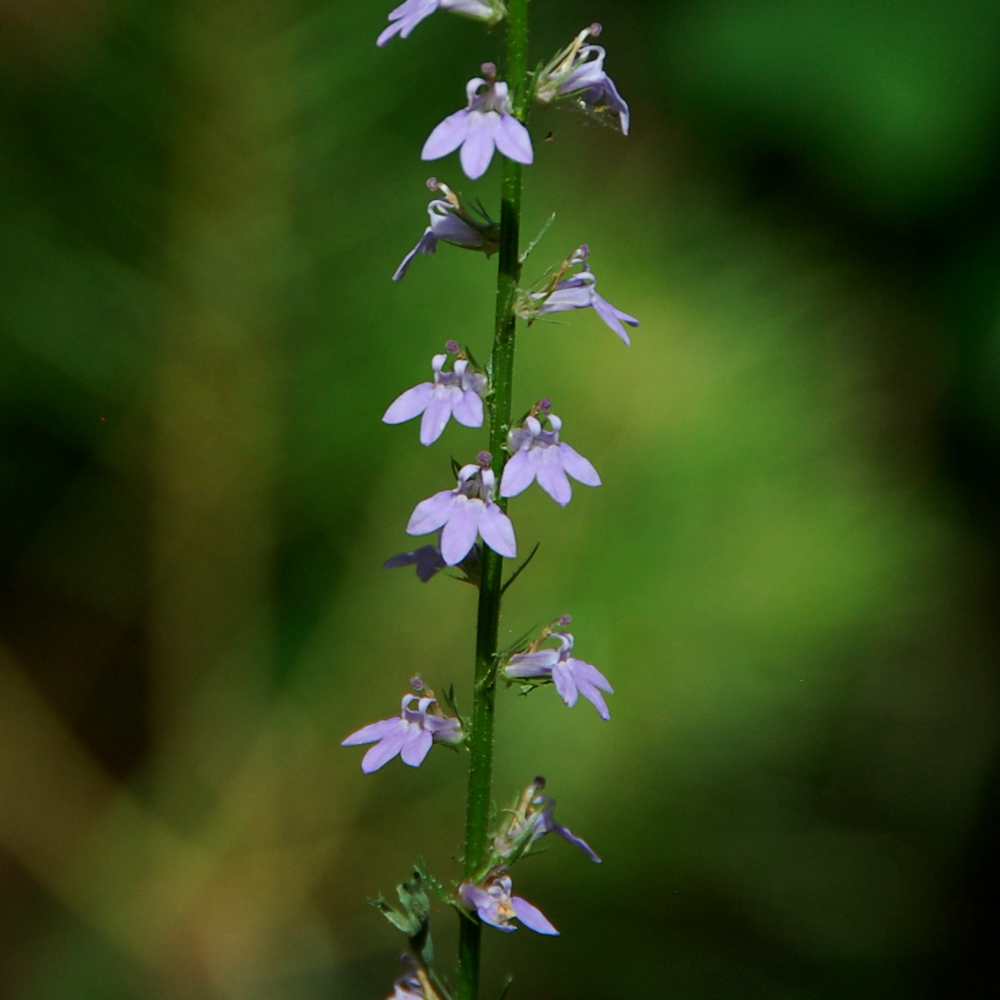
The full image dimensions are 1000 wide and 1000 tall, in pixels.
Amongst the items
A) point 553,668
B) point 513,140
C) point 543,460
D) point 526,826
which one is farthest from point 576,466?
point 526,826

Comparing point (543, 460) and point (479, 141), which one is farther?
point (543, 460)

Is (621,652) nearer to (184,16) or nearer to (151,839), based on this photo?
(151,839)

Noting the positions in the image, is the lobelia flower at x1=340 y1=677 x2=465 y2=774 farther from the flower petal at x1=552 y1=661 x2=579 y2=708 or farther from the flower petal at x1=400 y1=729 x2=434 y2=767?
the flower petal at x1=552 y1=661 x2=579 y2=708

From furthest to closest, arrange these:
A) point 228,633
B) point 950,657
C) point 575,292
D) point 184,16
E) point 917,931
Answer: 1. point 950,657
2. point 917,931
3. point 228,633
4. point 184,16
5. point 575,292

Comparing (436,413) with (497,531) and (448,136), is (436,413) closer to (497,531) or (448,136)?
(497,531)

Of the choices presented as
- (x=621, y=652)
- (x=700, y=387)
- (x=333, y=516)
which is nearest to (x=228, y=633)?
(x=333, y=516)

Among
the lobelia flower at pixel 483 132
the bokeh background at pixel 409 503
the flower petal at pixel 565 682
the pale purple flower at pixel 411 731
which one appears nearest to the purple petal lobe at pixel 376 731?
the pale purple flower at pixel 411 731
